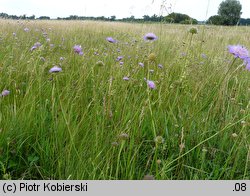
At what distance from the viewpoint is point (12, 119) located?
4.33ft

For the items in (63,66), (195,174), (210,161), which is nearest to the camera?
(195,174)

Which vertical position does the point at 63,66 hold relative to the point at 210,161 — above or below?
above

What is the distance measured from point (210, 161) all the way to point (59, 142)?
0.67 metres

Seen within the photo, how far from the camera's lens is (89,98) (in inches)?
71.0

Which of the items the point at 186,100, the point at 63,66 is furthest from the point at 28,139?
the point at 63,66

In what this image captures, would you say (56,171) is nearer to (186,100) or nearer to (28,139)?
(28,139)

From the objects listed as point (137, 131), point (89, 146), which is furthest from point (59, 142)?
point (137, 131)
